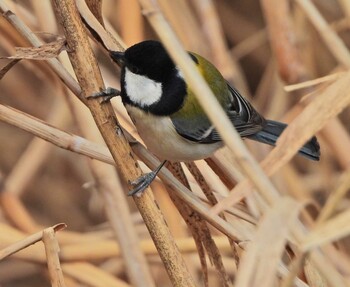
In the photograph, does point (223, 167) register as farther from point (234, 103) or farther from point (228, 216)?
point (234, 103)

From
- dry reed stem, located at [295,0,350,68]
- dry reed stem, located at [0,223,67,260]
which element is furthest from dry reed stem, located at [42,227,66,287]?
dry reed stem, located at [295,0,350,68]

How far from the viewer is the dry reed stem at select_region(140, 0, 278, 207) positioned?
2.42 ft

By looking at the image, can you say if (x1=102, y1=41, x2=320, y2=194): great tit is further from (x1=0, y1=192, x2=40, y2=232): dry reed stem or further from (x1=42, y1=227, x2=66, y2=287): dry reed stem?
(x1=0, y1=192, x2=40, y2=232): dry reed stem

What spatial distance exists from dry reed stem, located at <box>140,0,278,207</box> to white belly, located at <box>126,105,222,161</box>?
1.55ft

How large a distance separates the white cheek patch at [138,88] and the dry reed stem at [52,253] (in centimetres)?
33

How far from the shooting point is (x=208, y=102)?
0.75 m

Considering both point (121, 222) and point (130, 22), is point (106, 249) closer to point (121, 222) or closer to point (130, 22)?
point (121, 222)

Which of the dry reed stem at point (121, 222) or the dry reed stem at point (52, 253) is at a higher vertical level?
the dry reed stem at point (121, 222)

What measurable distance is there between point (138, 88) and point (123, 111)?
12 cm

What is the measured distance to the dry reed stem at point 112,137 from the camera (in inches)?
38.0

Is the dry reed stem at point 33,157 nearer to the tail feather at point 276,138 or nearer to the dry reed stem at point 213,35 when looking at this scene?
the dry reed stem at point 213,35

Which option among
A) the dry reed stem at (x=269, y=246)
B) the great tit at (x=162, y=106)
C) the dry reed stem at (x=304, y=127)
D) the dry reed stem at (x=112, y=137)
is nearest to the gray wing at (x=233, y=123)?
the great tit at (x=162, y=106)

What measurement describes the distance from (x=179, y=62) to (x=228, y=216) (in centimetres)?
51

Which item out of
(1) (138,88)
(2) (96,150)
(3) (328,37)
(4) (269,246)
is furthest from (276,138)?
(4) (269,246)
